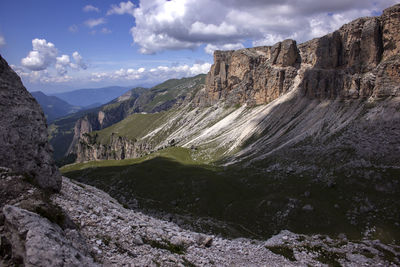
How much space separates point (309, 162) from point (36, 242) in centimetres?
7402

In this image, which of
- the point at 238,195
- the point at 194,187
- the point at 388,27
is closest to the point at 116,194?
the point at 194,187

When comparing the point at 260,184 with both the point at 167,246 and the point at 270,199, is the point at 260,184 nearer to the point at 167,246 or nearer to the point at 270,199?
the point at 270,199

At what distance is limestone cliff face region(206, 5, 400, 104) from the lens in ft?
297

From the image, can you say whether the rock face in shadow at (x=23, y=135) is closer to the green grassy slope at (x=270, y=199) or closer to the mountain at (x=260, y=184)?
the mountain at (x=260, y=184)

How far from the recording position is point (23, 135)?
789 inches

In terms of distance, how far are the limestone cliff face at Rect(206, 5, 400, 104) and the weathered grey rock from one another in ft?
315

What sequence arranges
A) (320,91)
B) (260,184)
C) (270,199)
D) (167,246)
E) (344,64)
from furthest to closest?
(320,91)
(344,64)
(260,184)
(270,199)
(167,246)

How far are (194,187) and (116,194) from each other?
24.4m

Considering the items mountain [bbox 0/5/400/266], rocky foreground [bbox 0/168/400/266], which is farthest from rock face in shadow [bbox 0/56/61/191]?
rocky foreground [bbox 0/168/400/266]

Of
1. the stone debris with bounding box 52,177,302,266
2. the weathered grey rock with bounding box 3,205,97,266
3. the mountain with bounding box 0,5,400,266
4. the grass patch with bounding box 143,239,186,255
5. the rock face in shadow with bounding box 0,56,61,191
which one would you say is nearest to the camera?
the weathered grey rock with bounding box 3,205,97,266

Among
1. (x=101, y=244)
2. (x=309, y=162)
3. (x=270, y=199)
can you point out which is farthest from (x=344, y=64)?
(x=101, y=244)

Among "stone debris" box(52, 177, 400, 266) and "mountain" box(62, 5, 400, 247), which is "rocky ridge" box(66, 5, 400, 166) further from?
"stone debris" box(52, 177, 400, 266)

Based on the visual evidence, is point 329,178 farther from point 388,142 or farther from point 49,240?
point 49,240

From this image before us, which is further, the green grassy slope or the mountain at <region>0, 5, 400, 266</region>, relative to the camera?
the green grassy slope
